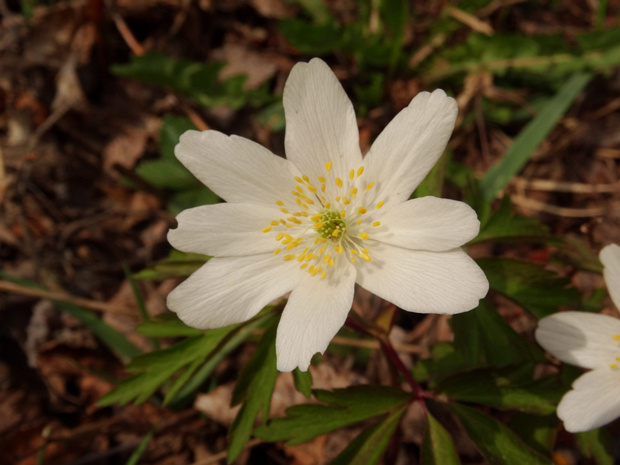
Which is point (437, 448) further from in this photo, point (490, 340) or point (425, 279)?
point (425, 279)

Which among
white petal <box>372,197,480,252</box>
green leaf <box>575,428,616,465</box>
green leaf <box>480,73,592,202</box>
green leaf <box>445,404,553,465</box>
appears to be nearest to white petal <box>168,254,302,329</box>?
white petal <box>372,197,480,252</box>

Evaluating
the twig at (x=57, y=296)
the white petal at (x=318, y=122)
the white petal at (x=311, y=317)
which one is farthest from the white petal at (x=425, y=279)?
the twig at (x=57, y=296)

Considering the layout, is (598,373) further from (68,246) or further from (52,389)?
(68,246)

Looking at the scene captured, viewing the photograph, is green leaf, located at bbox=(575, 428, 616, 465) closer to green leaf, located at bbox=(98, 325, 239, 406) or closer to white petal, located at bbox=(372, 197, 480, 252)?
white petal, located at bbox=(372, 197, 480, 252)

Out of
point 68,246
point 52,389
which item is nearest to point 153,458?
point 52,389

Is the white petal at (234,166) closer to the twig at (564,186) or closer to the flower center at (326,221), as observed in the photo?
the flower center at (326,221)

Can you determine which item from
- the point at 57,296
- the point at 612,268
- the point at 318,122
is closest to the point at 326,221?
the point at 318,122

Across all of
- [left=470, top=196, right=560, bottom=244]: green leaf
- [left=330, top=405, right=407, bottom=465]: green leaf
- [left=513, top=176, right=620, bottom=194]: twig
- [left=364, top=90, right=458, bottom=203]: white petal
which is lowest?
[left=513, top=176, right=620, bottom=194]: twig
